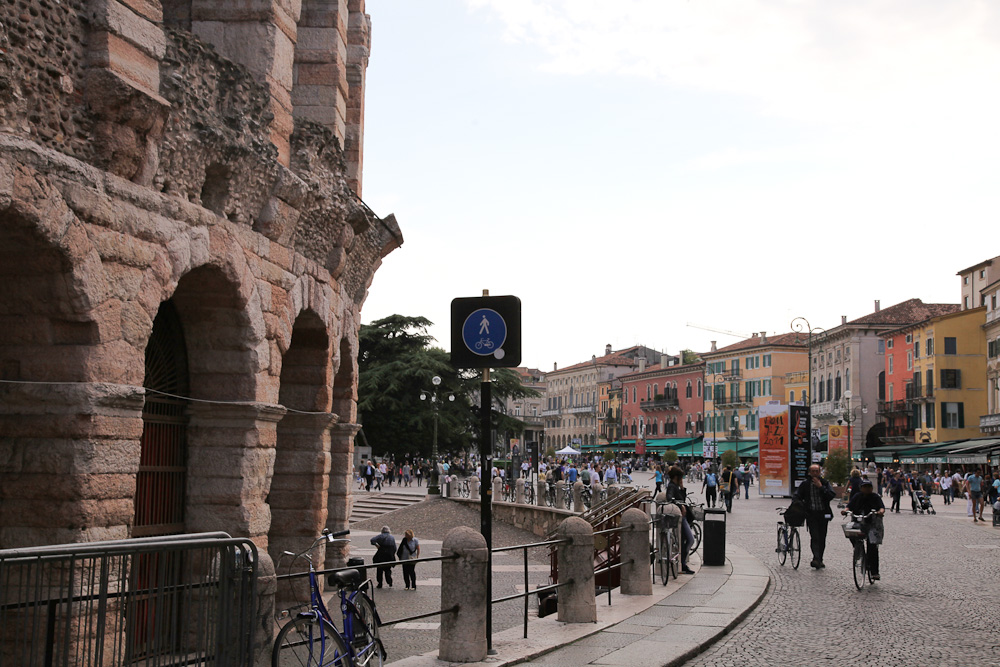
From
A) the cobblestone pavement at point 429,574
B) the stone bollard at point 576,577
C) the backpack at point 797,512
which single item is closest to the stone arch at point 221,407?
the cobblestone pavement at point 429,574

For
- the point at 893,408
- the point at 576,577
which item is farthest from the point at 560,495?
the point at 893,408

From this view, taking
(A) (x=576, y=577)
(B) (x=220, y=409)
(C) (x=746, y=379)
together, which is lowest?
(A) (x=576, y=577)

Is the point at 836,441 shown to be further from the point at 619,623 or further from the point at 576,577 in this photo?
the point at 576,577

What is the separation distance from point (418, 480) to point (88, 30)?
162 ft

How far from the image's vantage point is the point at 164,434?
1050cm

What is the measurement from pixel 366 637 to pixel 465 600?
0.99m

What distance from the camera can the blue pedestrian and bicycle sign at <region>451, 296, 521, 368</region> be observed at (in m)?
8.79

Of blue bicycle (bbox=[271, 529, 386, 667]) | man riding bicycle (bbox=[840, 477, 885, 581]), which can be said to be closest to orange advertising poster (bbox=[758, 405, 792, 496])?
man riding bicycle (bbox=[840, 477, 885, 581])

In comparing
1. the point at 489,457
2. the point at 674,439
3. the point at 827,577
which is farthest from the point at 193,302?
the point at 674,439

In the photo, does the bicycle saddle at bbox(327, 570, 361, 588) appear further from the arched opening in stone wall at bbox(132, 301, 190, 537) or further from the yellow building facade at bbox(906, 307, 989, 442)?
the yellow building facade at bbox(906, 307, 989, 442)

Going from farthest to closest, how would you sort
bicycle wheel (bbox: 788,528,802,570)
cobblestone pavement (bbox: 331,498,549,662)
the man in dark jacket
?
bicycle wheel (bbox: 788,528,802,570) → the man in dark jacket → cobblestone pavement (bbox: 331,498,549,662)

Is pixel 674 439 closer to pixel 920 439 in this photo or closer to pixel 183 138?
pixel 920 439

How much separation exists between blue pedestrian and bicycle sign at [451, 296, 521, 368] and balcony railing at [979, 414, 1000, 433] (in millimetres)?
55252

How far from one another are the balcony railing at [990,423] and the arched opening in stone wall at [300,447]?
52.3 m
